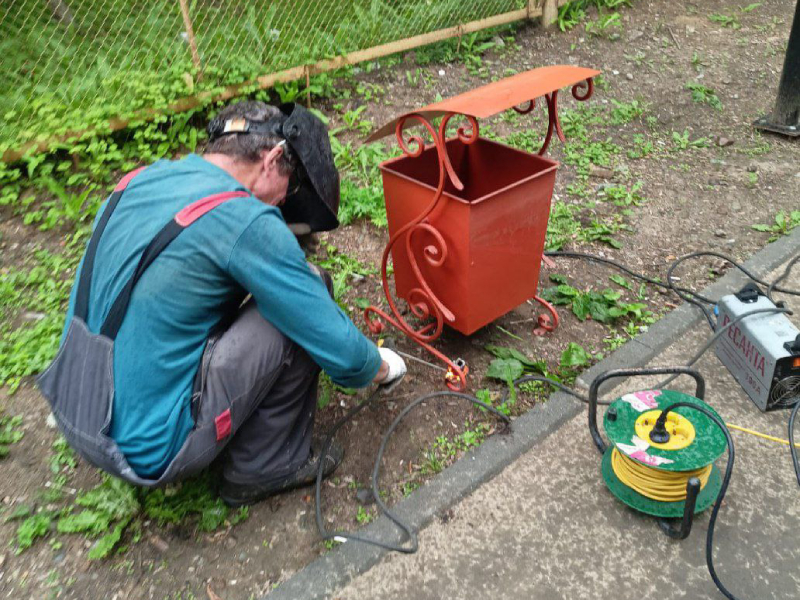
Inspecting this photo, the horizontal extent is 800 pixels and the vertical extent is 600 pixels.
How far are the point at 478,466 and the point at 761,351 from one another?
4.00 ft

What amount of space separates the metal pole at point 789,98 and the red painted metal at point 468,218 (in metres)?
2.92

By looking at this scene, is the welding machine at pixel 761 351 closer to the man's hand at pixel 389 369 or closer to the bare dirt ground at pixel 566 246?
the bare dirt ground at pixel 566 246

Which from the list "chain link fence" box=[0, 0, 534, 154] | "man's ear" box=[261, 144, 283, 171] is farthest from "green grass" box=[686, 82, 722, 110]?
"man's ear" box=[261, 144, 283, 171]

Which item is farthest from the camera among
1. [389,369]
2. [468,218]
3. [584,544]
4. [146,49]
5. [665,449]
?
[146,49]

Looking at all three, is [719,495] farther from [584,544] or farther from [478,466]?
[478,466]

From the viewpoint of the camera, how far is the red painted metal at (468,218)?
2434 millimetres

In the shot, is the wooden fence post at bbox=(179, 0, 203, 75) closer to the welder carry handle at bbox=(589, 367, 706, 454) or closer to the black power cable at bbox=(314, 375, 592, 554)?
the black power cable at bbox=(314, 375, 592, 554)

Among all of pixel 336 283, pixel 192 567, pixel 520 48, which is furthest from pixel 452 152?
pixel 520 48

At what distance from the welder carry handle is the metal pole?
3.50 meters

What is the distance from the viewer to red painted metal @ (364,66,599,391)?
2.43 metres

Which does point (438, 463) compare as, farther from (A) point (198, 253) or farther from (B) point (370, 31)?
(B) point (370, 31)

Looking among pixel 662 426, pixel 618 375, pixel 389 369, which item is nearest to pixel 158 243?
pixel 389 369

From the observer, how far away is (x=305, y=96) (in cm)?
496

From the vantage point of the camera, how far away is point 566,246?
3828mm
